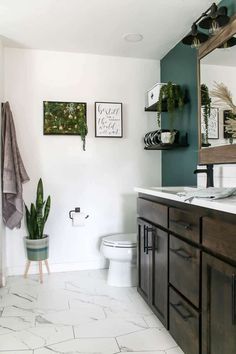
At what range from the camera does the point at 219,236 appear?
1208 millimetres

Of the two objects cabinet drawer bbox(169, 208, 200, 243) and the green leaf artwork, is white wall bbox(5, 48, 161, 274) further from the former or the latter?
cabinet drawer bbox(169, 208, 200, 243)

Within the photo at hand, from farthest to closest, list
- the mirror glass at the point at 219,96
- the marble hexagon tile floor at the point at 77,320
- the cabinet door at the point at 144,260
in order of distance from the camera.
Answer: the cabinet door at the point at 144,260 < the mirror glass at the point at 219,96 < the marble hexagon tile floor at the point at 77,320

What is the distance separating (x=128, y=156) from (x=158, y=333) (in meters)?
1.77

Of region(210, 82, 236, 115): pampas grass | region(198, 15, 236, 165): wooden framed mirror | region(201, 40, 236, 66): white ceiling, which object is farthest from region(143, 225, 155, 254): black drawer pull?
region(201, 40, 236, 66): white ceiling

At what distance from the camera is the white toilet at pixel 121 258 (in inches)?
97.5

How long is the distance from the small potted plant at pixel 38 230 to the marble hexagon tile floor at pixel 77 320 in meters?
0.25

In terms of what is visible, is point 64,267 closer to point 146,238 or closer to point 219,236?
point 146,238

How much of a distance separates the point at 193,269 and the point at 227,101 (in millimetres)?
1056

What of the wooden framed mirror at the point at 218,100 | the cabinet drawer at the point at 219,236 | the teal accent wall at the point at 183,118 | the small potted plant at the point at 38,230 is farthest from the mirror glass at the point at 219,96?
the small potted plant at the point at 38,230

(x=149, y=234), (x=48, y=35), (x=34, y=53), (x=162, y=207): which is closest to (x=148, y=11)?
(x=48, y=35)

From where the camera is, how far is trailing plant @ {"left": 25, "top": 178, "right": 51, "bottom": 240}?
2.76m

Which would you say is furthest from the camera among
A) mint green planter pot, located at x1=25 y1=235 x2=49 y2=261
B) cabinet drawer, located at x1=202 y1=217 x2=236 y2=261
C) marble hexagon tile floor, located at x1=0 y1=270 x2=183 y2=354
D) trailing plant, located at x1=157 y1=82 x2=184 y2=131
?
mint green planter pot, located at x1=25 y1=235 x2=49 y2=261

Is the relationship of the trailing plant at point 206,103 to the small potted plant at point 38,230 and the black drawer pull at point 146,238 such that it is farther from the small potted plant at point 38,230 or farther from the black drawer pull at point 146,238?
the small potted plant at point 38,230

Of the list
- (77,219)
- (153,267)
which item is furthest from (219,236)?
(77,219)
